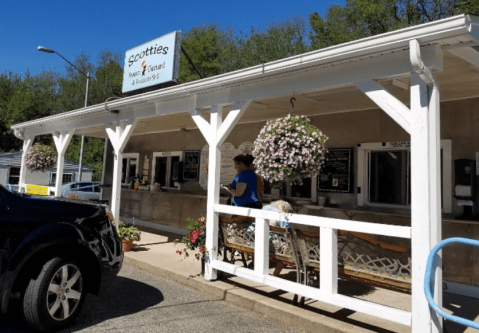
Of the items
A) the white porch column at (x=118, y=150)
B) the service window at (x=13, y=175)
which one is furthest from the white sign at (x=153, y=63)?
the service window at (x=13, y=175)

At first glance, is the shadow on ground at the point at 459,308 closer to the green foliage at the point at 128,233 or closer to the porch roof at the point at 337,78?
the porch roof at the point at 337,78

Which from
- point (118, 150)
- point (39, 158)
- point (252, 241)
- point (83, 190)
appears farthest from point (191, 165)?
point (83, 190)

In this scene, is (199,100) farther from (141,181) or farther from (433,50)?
(141,181)

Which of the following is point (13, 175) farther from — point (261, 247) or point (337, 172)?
point (261, 247)

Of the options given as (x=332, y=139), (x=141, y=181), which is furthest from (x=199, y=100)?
(x=141, y=181)

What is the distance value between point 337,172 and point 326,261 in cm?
311

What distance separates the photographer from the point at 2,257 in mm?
3062

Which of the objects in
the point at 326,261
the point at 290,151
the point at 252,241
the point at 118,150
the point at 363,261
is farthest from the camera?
the point at 118,150


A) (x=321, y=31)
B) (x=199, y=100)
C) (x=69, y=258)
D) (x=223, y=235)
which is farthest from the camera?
(x=321, y=31)

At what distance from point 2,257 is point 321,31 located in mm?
26081

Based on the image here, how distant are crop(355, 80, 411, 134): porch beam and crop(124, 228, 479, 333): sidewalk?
1.88 metres

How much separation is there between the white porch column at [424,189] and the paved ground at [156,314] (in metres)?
1.34

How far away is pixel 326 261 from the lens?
3803 mm

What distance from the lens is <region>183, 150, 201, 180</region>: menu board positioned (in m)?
9.31
